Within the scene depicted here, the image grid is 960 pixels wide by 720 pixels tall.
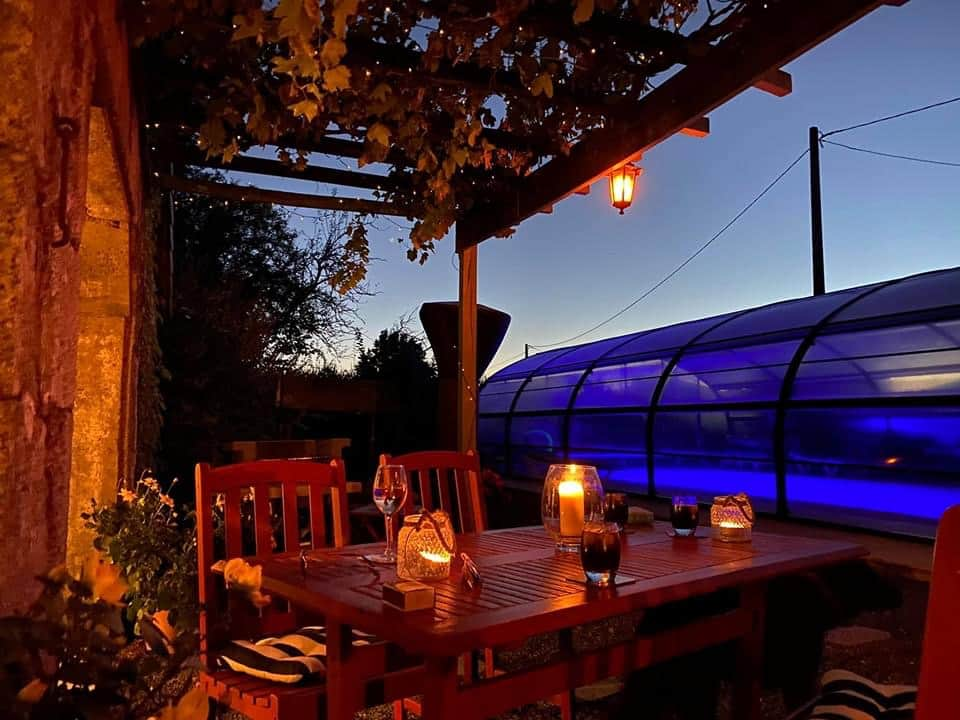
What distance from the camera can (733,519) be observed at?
2.30 m

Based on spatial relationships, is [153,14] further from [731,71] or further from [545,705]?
[545,705]

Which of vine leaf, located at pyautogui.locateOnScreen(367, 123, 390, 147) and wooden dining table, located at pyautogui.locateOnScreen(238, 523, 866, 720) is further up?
vine leaf, located at pyautogui.locateOnScreen(367, 123, 390, 147)

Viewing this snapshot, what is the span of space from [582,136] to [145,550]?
2861 mm

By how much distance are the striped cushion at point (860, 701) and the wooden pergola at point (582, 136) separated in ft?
6.28

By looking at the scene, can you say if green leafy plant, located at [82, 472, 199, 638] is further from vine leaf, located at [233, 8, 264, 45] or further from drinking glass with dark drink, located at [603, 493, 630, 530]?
vine leaf, located at [233, 8, 264, 45]

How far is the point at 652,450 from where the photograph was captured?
575cm

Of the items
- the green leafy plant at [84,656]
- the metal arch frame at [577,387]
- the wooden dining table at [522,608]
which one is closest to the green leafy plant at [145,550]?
the wooden dining table at [522,608]

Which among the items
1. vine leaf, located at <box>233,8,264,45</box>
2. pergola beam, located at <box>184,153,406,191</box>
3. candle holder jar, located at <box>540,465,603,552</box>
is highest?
pergola beam, located at <box>184,153,406,191</box>

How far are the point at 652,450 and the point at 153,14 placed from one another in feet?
14.7

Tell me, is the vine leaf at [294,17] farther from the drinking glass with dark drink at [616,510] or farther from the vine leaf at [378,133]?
the drinking glass with dark drink at [616,510]

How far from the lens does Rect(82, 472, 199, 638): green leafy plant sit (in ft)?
10.0

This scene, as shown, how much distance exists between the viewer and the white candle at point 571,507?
208 cm

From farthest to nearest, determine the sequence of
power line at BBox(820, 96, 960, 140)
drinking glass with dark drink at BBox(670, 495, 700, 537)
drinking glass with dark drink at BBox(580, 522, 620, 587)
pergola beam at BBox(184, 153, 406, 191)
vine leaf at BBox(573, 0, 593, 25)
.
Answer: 1. power line at BBox(820, 96, 960, 140)
2. pergola beam at BBox(184, 153, 406, 191)
3. drinking glass with dark drink at BBox(670, 495, 700, 537)
4. vine leaf at BBox(573, 0, 593, 25)
5. drinking glass with dark drink at BBox(580, 522, 620, 587)

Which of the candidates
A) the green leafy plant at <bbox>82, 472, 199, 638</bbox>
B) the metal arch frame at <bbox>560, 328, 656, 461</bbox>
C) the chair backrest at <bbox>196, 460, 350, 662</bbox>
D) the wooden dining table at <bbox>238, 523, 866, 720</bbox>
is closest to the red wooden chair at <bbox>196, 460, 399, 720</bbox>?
the chair backrest at <bbox>196, 460, 350, 662</bbox>
